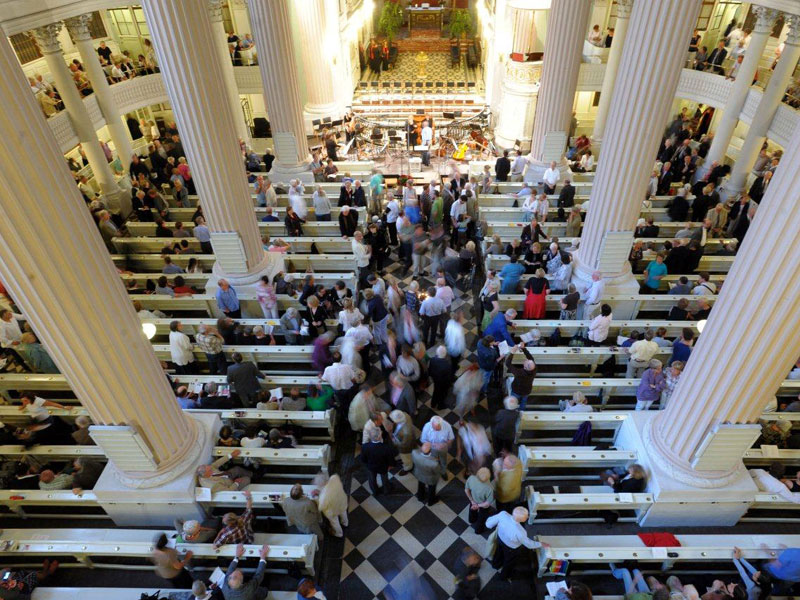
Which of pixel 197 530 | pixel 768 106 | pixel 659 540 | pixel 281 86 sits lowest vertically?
pixel 659 540

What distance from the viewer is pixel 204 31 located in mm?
7137

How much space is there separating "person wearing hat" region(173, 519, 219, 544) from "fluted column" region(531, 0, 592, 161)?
10865mm

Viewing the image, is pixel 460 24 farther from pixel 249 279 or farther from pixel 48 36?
pixel 249 279

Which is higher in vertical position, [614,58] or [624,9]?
[624,9]

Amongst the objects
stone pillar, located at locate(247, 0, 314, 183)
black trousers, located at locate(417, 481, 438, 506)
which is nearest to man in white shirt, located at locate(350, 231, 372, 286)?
stone pillar, located at locate(247, 0, 314, 183)

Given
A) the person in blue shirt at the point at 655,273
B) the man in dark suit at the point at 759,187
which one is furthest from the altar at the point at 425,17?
the person in blue shirt at the point at 655,273

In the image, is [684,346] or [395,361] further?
[395,361]

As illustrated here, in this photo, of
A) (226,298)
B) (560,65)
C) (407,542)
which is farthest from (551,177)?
(407,542)

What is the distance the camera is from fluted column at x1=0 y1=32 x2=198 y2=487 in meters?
4.05

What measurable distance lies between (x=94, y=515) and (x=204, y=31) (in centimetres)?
648

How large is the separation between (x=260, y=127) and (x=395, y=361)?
15494 millimetres

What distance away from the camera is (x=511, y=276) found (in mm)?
9359

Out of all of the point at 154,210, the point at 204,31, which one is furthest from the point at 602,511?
the point at 154,210

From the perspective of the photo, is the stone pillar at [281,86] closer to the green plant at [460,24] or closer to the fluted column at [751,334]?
the fluted column at [751,334]
